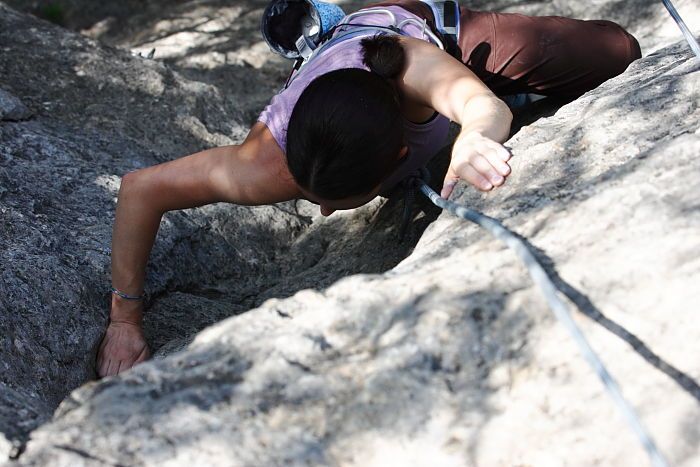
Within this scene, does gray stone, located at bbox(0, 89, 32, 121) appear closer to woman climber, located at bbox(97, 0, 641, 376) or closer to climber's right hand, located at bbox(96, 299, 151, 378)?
woman climber, located at bbox(97, 0, 641, 376)

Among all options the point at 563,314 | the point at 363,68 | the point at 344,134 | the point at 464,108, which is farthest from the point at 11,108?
the point at 563,314

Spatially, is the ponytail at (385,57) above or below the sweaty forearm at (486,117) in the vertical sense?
above

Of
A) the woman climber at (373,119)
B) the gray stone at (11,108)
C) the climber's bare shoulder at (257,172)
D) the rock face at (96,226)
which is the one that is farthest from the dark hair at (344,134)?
the gray stone at (11,108)

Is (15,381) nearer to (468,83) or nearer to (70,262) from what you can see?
(70,262)

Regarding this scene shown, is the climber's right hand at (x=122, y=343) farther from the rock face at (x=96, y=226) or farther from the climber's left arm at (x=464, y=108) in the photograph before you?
the climber's left arm at (x=464, y=108)

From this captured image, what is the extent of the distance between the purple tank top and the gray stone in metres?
0.87

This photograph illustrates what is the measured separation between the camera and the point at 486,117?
1626mm

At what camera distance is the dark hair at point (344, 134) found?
156 cm

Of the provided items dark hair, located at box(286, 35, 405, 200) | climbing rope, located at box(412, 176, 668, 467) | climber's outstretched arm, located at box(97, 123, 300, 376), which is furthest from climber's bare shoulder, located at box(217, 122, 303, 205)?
climbing rope, located at box(412, 176, 668, 467)

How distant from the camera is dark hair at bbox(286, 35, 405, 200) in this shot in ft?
5.13

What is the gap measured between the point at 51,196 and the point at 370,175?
0.97m

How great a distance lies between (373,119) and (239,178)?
1.24ft

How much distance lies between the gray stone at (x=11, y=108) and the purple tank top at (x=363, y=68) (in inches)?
34.4

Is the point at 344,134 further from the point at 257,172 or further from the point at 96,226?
the point at 96,226
